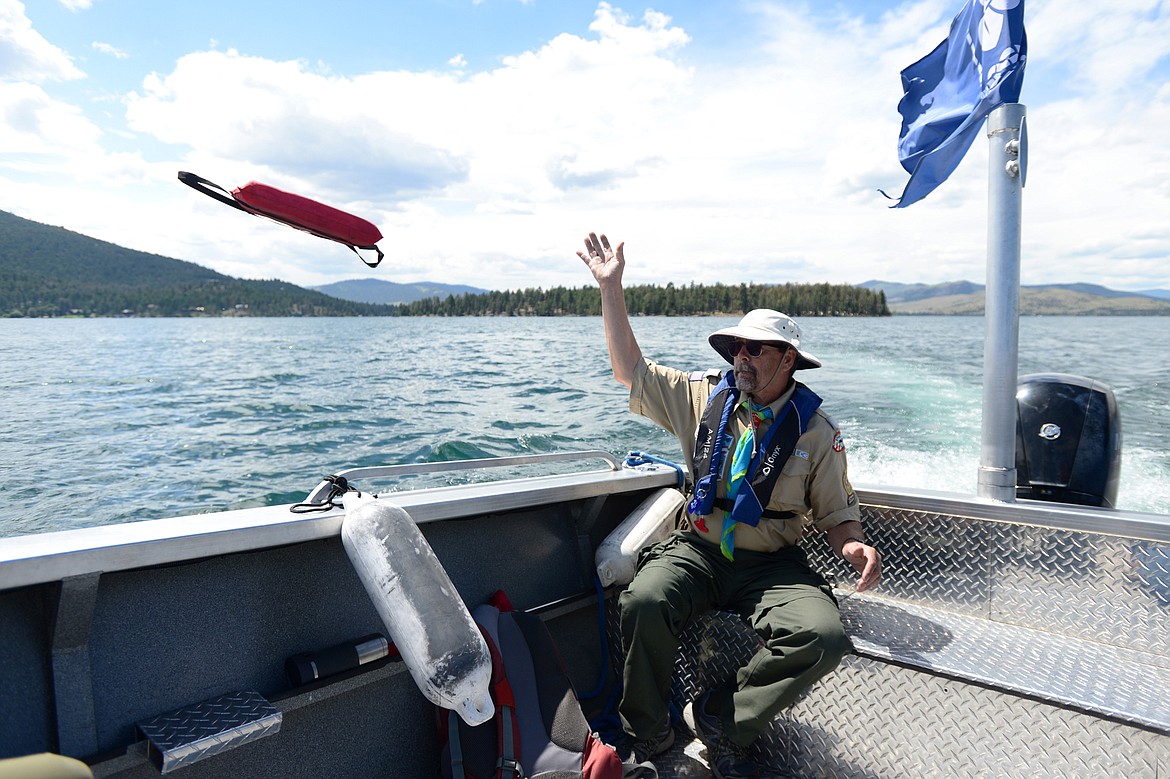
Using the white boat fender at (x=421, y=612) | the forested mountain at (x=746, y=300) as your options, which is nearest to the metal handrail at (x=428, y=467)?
the white boat fender at (x=421, y=612)

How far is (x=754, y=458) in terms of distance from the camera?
258cm

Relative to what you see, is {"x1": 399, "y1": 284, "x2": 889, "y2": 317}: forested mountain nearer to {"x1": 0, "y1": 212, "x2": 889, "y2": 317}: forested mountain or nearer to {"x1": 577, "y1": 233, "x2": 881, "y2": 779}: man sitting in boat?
{"x1": 0, "y1": 212, "x2": 889, "y2": 317}: forested mountain

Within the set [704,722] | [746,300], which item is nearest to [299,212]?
[704,722]

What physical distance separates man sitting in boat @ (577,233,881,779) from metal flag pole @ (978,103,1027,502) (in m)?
0.54

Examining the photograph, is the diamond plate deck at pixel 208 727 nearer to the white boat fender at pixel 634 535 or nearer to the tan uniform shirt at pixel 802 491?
the white boat fender at pixel 634 535

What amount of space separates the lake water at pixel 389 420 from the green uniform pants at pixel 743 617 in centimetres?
83

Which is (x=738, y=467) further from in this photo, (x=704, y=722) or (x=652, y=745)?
(x=652, y=745)

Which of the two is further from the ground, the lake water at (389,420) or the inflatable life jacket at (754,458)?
the inflatable life jacket at (754,458)

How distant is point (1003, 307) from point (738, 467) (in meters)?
1.12

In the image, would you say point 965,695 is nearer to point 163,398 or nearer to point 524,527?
point 524,527

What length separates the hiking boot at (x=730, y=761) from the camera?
2332 mm

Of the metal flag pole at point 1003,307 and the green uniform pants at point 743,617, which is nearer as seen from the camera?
the green uniform pants at point 743,617

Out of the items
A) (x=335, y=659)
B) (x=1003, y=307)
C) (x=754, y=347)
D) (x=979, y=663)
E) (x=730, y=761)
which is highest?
(x=1003, y=307)

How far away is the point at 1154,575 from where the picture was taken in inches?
91.8
